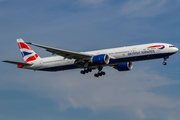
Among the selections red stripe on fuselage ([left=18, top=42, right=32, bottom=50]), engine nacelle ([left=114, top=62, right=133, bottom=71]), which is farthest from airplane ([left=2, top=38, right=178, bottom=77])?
red stripe on fuselage ([left=18, top=42, right=32, bottom=50])

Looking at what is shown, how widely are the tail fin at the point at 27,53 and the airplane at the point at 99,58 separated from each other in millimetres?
451

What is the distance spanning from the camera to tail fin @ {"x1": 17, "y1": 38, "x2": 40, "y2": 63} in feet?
189

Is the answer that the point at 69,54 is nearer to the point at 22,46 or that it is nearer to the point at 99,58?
the point at 99,58

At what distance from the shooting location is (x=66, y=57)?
50062 millimetres

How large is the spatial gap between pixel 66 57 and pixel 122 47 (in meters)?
9.51

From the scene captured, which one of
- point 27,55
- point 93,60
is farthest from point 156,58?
point 27,55

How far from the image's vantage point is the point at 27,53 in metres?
59.0

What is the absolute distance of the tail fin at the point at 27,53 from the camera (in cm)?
5769

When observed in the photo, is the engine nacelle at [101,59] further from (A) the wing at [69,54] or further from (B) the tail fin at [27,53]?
(B) the tail fin at [27,53]

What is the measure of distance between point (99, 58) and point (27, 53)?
1748cm

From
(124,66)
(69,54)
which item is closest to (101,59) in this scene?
(69,54)

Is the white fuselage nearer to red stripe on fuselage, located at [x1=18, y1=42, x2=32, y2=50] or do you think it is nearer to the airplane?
the airplane

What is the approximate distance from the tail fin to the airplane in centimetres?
45

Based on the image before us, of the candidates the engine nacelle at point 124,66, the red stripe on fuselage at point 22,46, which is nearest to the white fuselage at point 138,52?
the engine nacelle at point 124,66
